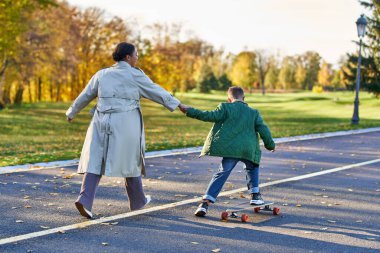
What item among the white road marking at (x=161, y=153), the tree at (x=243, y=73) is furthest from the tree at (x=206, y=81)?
the white road marking at (x=161, y=153)

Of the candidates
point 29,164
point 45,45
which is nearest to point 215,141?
point 29,164

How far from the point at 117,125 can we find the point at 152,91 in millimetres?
580

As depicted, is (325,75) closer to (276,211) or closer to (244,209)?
(276,211)

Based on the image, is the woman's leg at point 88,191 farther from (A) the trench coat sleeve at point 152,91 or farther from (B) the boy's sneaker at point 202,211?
(B) the boy's sneaker at point 202,211

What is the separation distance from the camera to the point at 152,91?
6648 mm

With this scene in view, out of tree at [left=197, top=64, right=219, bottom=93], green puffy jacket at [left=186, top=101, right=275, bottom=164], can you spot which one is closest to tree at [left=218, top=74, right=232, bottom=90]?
tree at [left=197, top=64, right=219, bottom=93]

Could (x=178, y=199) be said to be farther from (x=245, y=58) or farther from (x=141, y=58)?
(x=245, y=58)

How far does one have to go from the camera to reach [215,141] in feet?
22.2

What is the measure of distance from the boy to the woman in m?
0.66

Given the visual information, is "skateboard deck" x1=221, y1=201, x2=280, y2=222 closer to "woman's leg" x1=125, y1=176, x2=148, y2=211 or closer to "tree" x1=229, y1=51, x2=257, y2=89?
"woman's leg" x1=125, y1=176, x2=148, y2=211

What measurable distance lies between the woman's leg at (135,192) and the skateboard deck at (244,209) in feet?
3.28

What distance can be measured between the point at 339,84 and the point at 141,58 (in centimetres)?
6162

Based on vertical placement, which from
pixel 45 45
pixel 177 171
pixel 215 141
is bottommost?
pixel 177 171

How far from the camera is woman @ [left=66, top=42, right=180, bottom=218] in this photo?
21.2 feet
